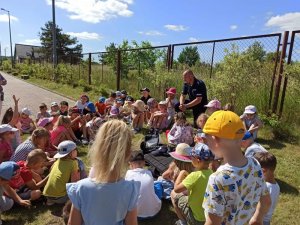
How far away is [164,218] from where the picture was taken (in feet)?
13.1

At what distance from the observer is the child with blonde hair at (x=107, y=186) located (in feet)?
6.70

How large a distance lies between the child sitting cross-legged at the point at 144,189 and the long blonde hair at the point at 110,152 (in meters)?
1.65

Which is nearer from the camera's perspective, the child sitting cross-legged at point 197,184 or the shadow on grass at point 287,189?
the child sitting cross-legged at point 197,184

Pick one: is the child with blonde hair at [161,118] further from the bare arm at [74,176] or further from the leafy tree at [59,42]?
the leafy tree at [59,42]

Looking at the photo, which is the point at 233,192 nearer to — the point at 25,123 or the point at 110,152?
the point at 110,152

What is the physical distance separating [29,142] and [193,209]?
299 centimetres

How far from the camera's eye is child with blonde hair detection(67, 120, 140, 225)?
2043mm

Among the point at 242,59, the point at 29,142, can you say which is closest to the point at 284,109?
the point at 242,59

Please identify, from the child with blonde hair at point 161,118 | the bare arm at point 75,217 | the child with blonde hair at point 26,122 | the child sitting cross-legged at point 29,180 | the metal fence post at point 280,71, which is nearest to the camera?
the bare arm at point 75,217

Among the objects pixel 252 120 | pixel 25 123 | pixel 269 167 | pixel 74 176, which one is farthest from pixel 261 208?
pixel 25 123

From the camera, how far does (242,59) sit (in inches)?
319

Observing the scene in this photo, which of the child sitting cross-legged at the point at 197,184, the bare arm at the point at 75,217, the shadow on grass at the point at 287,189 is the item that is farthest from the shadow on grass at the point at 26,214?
the shadow on grass at the point at 287,189

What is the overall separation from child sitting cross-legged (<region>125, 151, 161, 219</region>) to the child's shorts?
0.33 metres

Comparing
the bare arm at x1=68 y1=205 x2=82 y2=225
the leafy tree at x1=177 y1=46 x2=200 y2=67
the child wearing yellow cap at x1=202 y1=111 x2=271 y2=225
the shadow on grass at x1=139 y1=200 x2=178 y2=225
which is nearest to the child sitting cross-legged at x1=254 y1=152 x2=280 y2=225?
the child wearing yellow cap at x1=202 y1=111 x2=271 y2=225
